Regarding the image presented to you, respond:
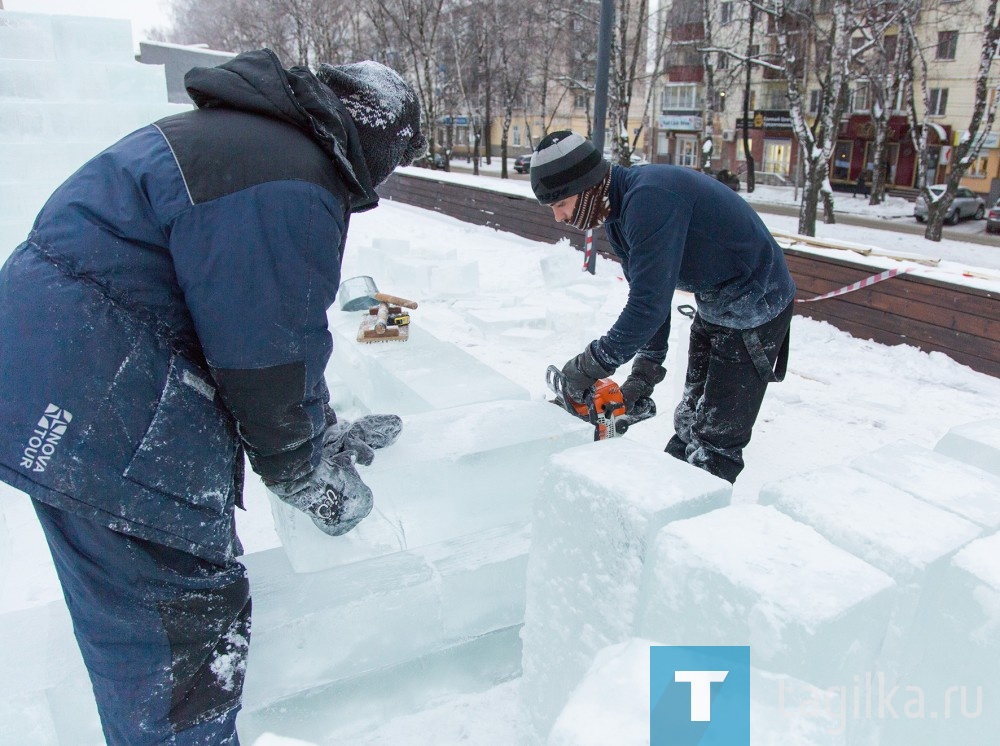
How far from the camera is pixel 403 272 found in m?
7.10

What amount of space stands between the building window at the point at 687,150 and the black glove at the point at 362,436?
106ft

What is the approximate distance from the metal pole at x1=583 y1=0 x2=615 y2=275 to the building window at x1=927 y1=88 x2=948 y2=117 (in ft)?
77.1

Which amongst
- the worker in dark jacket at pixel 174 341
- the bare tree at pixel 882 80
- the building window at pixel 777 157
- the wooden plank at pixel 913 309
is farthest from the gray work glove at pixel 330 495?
the building window at pixel 777 157

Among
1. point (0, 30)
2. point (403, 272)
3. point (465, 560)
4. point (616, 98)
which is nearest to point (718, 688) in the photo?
point (465, 560)

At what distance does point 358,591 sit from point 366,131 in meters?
1.26

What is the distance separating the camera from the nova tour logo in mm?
1218

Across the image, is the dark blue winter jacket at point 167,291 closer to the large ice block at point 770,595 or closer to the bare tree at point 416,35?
the large ice block at point 770,595

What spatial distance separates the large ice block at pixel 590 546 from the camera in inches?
57.5

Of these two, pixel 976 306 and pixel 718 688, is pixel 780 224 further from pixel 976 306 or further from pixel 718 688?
pixel 718 688

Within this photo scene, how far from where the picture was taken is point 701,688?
125 cm

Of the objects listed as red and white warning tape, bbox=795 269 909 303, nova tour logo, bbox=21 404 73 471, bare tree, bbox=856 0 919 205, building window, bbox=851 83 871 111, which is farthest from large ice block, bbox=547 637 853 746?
building window, bbox=851 83 871 111

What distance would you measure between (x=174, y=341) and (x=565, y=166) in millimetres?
1539

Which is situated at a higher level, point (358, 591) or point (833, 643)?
point (833, 643)

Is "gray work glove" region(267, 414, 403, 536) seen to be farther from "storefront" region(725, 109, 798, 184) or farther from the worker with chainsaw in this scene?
"storefront" region(725, 109, 798, 184)
